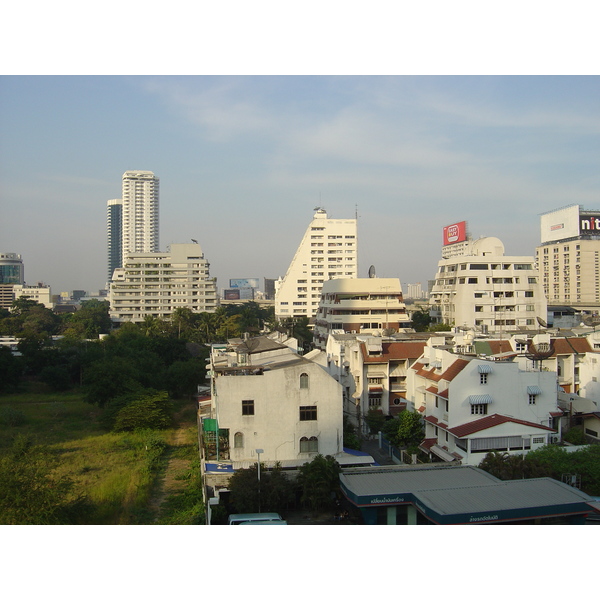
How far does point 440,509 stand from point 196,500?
15.3 ft

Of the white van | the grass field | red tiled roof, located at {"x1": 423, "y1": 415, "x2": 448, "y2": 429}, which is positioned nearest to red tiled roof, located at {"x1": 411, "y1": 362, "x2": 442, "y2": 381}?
red tiled roof, located at {"x1": 423, "y1": 415, "x2": 448, "y2": 429}

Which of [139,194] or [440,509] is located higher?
[139,194]

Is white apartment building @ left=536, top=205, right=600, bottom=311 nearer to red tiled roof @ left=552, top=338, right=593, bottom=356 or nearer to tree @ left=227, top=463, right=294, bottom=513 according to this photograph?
red tiled roof @ left=552, top=338, right=593, bottom=356

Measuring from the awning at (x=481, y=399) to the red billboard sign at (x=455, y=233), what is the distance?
4375 cm

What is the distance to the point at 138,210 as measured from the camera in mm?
99312

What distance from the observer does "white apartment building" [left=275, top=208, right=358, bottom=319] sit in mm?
46375

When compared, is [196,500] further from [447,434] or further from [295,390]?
[447,434]

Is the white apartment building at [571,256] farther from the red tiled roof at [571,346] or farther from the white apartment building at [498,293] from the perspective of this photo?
the red tiled roof at [571,346]

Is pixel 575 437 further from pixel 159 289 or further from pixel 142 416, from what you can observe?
pixel 159 289

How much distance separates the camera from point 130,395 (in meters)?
17.3

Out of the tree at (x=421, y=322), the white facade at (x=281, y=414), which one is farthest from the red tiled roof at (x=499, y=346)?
the tree at (x=421, y=322)

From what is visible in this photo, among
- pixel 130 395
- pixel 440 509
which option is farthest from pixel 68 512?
pixel 130 395

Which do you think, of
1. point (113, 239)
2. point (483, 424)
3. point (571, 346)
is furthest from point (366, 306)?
point (113, 239)

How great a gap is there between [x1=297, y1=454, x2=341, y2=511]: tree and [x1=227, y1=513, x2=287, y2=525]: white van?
730 millimetres
